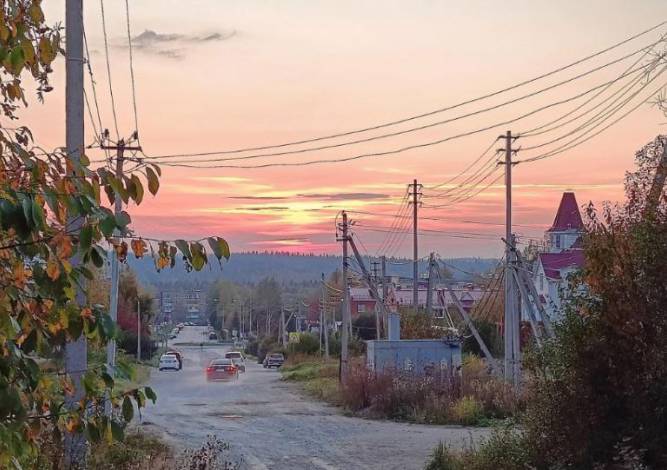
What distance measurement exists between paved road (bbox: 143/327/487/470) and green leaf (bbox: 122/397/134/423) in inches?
517

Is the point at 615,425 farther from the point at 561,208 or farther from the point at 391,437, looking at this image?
the point at 561,208

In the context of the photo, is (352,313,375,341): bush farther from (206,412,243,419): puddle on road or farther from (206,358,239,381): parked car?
(206,412,243,419): puddle on road

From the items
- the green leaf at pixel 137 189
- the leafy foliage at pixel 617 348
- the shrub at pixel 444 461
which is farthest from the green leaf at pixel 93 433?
the shrub at pixel 444 461

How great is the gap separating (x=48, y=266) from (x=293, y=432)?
2008cm

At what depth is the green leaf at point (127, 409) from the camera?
291 centimetres

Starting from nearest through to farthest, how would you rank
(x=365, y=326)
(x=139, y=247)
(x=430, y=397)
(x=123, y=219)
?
(x=123, y=219) < (x=139, y=247) < (x=430, y=397) < (x=365, y=326)

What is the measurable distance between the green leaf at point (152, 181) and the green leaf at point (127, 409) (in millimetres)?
696

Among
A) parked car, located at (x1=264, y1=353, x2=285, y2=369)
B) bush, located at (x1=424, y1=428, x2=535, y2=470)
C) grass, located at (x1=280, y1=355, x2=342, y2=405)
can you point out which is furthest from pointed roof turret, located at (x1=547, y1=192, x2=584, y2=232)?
bush, located at (x1=424, y1=428, x2=535, y2=470)

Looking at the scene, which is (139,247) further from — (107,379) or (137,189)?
(107,379)

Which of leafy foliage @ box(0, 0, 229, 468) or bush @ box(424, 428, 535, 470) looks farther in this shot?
bush @ box(424, 428, 535, 470)

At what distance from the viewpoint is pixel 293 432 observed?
2220cm

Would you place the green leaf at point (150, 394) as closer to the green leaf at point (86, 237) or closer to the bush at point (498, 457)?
the green leaf at point (86, 237)

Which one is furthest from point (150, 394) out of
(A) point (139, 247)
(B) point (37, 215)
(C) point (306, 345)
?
(C) point (306, 345)

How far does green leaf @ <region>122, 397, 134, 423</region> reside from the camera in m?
2.91
